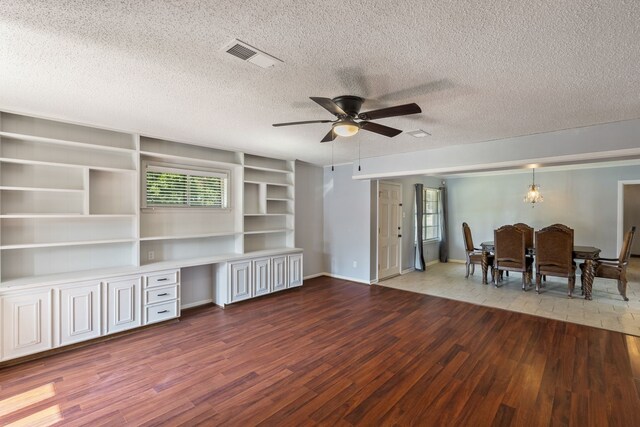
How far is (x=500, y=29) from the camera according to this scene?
1692 mm

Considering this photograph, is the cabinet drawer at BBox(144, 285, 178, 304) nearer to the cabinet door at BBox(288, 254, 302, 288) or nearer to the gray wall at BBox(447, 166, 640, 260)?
the cabinet door at BBox(288, 254, 302, 288)

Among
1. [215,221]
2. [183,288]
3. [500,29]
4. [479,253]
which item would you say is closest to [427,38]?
[500,29]

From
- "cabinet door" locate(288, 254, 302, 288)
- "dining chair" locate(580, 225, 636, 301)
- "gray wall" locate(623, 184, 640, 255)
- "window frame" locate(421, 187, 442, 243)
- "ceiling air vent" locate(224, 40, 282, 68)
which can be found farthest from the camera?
"gray wall" locate(623, 184, 640, 255)

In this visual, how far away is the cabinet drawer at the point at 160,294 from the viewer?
12.3 feet

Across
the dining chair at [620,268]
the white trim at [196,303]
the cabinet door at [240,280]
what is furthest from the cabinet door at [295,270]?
the dining chair at [620,268]

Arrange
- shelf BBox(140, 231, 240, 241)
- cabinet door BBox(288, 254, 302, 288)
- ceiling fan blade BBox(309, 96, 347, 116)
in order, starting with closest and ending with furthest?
ceiling fan blade BBox(309, 96, 347, 116), shelf BBox(140, 231, 240, 241), cabinet door BBox(288, 254, 302, 288)

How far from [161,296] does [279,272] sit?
194cm

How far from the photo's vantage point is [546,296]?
505cm

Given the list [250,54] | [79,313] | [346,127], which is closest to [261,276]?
[79,313]

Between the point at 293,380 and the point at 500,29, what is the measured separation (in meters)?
2.91

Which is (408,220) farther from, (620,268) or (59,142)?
(59,142)

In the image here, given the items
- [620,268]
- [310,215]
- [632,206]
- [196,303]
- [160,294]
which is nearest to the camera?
[160,294]

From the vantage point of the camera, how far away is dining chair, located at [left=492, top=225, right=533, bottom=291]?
17.8 feet

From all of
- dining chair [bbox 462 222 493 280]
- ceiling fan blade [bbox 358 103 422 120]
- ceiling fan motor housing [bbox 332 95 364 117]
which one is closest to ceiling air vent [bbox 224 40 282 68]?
ceiling fan motor housing [bbox 332 95 364 117]
